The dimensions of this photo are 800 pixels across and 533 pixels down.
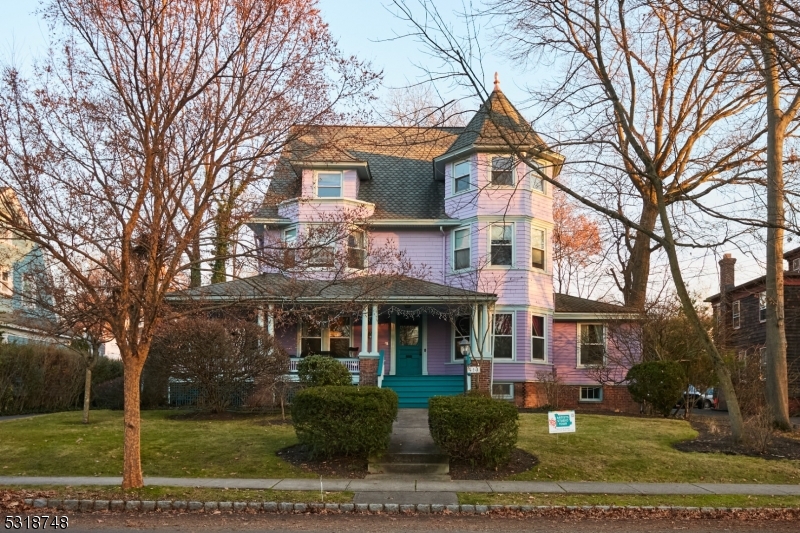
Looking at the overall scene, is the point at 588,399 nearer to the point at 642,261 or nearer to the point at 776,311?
the point at 642,261

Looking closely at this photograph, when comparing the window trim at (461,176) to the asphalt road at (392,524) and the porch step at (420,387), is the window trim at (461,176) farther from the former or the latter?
the asphalt road at (392,524)

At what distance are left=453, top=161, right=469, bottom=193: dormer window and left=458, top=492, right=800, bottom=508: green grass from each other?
14874 millimetres

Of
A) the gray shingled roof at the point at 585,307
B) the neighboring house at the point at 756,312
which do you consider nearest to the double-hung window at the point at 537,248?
the gray shingled roof at the point at 585,307

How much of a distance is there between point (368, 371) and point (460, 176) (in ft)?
24.9

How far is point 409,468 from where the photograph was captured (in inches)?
517

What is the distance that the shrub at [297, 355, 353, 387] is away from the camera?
746 inches

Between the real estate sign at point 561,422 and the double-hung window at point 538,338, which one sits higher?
the double-hung window at point 538,338

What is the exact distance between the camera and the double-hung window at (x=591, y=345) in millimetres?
25062

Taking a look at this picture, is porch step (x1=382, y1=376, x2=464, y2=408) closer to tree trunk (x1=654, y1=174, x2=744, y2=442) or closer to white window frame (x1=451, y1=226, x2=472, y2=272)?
white window frame (x1=451, y1=226, x2=472, y2=272)

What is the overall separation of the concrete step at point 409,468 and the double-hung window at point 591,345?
43.4 feet

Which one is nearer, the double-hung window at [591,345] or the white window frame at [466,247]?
the white window frame at [466,247]

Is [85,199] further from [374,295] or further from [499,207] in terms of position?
[499,207]

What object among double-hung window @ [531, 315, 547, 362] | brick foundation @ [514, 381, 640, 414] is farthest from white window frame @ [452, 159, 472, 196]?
brick foundation @ [514, 381, 640, 414]

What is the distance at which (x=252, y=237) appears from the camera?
13.3m
